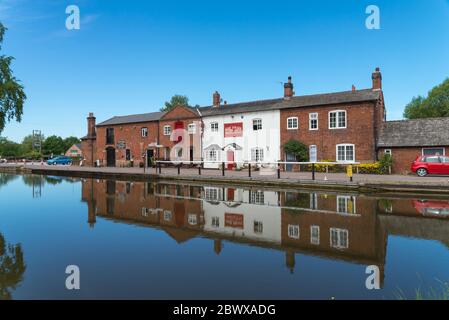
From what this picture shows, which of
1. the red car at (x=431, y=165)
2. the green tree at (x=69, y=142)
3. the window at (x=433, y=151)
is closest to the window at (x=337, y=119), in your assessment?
the window at (x=433, y=151)

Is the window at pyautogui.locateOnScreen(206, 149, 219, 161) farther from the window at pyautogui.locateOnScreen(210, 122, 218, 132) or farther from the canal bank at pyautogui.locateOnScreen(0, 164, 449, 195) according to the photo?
the canal bank at pyautogui.locateOnScreen(0, 164, 449, 195)

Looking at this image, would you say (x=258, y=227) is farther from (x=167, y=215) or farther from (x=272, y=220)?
(x=167, y=215)

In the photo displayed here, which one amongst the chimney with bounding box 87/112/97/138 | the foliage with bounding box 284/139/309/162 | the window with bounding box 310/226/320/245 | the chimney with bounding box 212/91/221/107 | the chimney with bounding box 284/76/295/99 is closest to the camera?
the window with bounding box 310/226/320/245

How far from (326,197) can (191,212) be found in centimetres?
628

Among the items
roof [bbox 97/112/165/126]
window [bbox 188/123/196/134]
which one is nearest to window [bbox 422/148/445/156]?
window [bbox 188/123/196/134]

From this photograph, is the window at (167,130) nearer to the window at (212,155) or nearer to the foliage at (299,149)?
the window at (212,155)

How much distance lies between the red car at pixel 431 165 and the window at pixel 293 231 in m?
14.7

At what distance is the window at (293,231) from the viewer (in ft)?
22.7

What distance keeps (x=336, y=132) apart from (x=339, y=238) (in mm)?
18561

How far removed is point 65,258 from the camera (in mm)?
5727

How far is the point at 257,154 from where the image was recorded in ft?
91.0

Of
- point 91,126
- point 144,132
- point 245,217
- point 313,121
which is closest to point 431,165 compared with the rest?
point 313,121

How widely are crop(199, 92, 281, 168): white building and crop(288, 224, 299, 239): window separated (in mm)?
17585

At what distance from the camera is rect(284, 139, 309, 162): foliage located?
81.8ft
